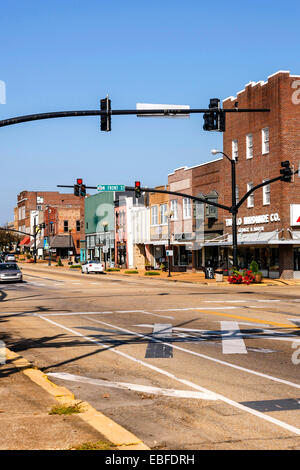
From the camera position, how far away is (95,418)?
682cm

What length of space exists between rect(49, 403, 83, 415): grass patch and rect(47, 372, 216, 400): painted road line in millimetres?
1525

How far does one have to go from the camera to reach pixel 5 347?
12672 mm

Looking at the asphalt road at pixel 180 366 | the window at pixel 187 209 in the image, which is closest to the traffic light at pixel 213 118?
the asphalt road at pixel 180 366

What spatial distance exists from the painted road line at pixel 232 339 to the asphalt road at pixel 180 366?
25mm

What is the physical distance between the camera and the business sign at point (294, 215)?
4012cm

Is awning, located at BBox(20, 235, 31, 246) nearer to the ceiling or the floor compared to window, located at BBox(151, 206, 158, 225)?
nearer to the floor

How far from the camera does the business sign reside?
132ft

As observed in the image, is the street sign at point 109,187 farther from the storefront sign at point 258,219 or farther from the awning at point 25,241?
the awning at point 25,241

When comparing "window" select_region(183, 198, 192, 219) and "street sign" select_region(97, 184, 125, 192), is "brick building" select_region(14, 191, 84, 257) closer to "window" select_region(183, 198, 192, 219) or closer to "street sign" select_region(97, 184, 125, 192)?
"window" select_region(183, 198, 192, 219)

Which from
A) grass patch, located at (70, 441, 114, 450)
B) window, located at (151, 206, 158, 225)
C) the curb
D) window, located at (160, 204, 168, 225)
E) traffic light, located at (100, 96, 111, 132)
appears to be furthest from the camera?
window, located at (151, 206, 158, 225)

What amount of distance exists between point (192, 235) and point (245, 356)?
43872 mm

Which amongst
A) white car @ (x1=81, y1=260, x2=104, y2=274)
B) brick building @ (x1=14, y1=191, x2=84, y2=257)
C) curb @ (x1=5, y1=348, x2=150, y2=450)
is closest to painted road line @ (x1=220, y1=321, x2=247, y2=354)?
curb @ (x1=5, y1=348, x2=150, y2=450)

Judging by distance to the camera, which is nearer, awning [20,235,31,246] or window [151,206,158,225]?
window [151,206,158,225]
